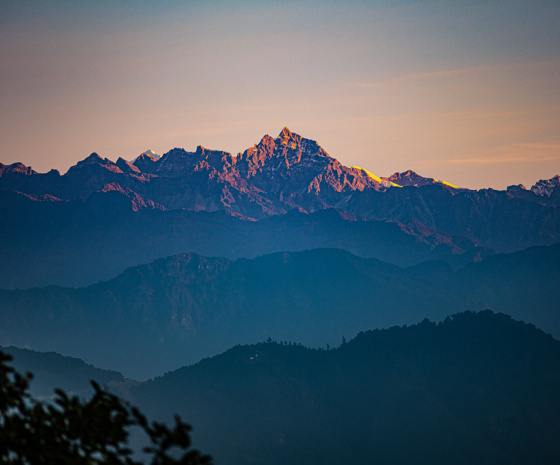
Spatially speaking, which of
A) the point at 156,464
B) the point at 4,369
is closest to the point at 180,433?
the point at 156,464

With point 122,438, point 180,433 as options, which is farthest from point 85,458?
point 180,433

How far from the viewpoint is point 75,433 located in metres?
43.2

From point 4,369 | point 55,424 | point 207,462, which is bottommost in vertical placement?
point 207,462

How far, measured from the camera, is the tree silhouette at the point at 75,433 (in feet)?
131

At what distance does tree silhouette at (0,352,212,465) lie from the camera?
40.0 m

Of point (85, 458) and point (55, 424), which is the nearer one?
point (85, 458)

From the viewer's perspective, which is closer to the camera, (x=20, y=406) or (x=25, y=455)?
(x=25, y=455)

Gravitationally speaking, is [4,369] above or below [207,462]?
above

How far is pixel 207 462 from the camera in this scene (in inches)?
1592

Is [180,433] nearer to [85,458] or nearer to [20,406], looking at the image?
[85,458]

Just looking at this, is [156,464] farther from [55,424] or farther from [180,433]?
[55,424]

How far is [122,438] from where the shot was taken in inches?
1622

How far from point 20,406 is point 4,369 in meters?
2.05

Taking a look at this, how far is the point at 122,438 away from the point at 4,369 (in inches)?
305
